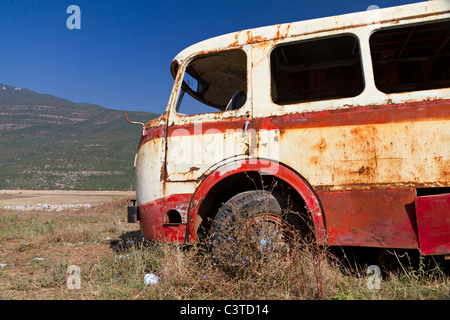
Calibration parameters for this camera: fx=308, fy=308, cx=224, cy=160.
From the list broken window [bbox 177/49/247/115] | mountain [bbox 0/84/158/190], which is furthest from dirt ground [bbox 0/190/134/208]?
broken window [bbox 177/49/247/115]

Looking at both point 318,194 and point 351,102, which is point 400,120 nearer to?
point 351,102

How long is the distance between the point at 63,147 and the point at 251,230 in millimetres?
78857

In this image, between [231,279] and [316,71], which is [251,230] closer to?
[231,279]

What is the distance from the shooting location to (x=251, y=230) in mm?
2938

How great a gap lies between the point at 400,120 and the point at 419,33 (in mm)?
1422

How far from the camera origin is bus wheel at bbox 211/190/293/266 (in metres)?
2.91

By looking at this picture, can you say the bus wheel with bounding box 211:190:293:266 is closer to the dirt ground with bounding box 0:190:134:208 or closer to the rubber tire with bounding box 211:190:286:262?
the rubber tire with bounding box 211:190:286:262

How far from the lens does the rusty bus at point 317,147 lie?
272cm

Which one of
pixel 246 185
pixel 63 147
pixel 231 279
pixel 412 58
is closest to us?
pixel 231 279

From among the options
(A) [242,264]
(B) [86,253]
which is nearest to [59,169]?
(B) [86,253]

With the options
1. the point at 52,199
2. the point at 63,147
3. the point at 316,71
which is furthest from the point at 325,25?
the point at 63,147

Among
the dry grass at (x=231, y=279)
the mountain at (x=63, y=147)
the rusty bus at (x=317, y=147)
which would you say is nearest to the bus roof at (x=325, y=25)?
the rusty bus at (x=317, y=147)

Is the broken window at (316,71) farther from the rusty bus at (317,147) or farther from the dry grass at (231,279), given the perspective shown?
the dry grass at (231,279)

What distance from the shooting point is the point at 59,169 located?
174ft
